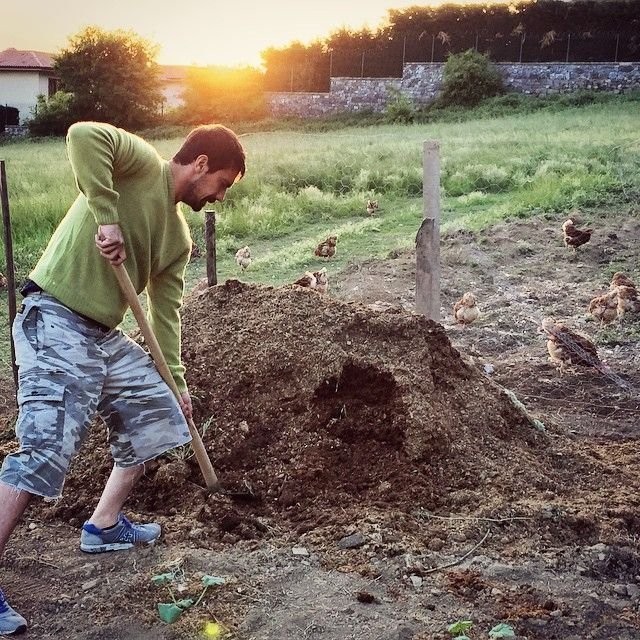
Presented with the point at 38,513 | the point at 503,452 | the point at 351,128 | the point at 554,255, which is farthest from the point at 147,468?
the point at 351,128

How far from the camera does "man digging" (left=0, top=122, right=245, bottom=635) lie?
8.60 ft

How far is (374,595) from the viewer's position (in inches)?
113

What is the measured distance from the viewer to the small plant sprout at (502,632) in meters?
2.59

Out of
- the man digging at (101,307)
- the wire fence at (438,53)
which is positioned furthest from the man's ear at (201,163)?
the wire fence at (438,53)

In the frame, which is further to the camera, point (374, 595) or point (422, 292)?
point (422, 292)

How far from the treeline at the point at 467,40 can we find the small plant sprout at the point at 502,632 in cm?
2382

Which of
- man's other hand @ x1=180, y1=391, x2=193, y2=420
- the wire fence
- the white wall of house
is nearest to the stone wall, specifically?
the wire fence

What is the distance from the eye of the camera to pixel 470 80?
2575cm

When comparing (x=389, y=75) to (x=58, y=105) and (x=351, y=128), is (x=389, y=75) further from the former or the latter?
(x=58, y=105)

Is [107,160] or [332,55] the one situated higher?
[332,55]

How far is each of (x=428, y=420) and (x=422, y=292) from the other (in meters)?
1.23

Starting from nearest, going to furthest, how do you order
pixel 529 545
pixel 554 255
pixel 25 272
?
pixel 529 545, pixel 25 272, pixel 554 255

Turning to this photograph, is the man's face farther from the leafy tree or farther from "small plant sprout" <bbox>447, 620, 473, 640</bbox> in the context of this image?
the leafy tree

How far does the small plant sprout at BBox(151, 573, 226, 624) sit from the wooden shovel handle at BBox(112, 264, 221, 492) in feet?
1.85
